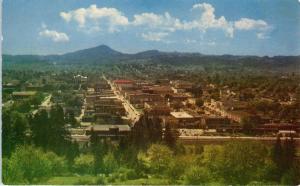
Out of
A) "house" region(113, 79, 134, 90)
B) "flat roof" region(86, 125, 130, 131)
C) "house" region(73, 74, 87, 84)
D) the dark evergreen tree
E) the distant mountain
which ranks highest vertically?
the distant mountain

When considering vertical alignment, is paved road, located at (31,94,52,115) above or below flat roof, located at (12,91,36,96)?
below

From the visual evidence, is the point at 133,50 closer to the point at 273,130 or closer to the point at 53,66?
the point at 53,66

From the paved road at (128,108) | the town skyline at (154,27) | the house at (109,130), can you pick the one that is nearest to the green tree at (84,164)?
the house at (109,130)

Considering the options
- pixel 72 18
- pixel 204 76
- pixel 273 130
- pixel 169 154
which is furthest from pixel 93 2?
pixel 273 130

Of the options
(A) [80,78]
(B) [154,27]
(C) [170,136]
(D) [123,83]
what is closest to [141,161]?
(C) [170,136]

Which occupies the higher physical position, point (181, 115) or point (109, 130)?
point (181, 115)

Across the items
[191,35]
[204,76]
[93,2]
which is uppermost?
[93,2]

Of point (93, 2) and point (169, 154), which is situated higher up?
point (93, 2)

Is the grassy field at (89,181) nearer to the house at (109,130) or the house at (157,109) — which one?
the house at (109,130)

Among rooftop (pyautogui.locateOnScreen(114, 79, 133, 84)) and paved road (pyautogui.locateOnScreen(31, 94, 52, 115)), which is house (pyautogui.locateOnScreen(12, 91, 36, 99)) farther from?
rooftop (pyautogui.locateOnScreen(114, 79, 133, 84))

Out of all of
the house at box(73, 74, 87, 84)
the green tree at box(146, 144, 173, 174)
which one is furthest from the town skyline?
the green tree at box(146, 144, 173, 174)

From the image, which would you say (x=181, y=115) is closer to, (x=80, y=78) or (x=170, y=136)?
(x=170, y=136)
